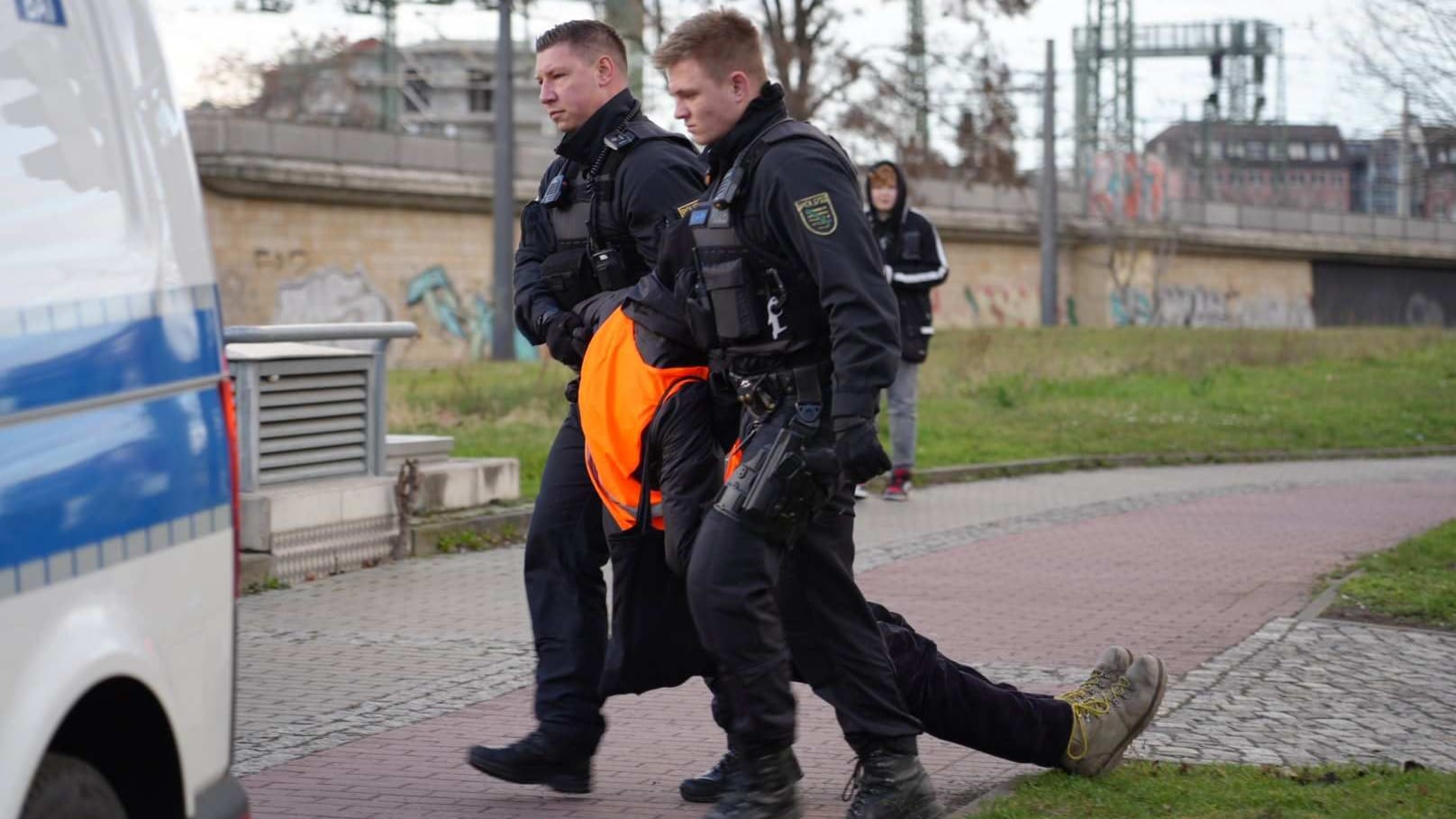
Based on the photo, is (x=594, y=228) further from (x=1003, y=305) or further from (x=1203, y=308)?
(x=1203, y=308)

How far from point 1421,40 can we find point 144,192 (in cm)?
1239

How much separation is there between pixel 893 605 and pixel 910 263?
3.91 meters

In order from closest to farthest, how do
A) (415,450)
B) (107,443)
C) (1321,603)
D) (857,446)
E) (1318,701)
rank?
(107,443), (857,446), (1318,701), (1321,603), (415,450)

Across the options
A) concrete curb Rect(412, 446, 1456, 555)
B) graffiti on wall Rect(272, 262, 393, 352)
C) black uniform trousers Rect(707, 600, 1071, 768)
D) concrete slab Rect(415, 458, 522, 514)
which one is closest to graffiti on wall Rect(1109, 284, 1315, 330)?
graffiti on wall Rect(272, 262, 393, 352)

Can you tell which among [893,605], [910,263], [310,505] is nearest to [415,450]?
[310,505]

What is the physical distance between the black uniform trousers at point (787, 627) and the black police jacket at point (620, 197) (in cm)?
83

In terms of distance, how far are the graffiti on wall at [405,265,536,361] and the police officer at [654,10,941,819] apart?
3276 cm

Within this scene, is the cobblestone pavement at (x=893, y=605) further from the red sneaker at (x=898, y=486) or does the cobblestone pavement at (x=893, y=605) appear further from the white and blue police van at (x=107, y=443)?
the white and blue police van at (x=107, y=443)

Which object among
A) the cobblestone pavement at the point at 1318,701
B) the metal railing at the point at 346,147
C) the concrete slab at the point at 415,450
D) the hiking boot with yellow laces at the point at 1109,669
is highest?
the metal railing at the point at 346,147

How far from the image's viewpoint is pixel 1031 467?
16016 mm

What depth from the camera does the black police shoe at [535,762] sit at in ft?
16.9

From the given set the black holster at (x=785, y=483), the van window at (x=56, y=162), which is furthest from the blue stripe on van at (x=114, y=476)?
the black holster at (x=785, y=483)

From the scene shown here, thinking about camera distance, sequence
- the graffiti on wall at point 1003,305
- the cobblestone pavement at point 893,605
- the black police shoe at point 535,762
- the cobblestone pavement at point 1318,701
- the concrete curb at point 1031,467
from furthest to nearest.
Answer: the graffiti on wall at point 1003,305
the concrete curb at point 1031,467
the cobblestone pavement at point 1318,701
the cobblestone pavement at point 893,605
the black police shoe at point 535,762

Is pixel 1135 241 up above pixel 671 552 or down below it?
above
